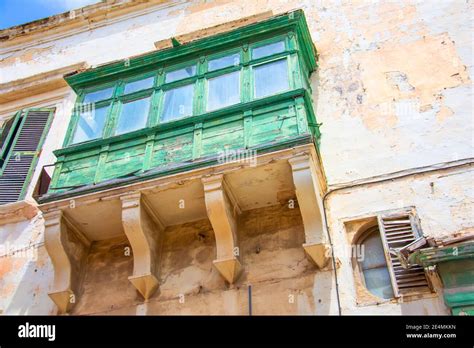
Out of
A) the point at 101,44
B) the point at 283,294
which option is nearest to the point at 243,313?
the point at 283,294

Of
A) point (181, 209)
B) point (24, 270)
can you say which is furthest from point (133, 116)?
point (24, 270)

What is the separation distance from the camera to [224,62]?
8.29m

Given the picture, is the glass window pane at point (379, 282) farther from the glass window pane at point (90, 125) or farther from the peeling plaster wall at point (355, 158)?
the glass window pane at point (90, 125)

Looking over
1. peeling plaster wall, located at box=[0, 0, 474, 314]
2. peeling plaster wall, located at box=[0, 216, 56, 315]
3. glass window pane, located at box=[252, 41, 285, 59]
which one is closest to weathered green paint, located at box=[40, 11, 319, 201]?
glass window pane, located at box=[252, 41, 285, 59]

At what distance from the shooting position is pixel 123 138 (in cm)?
771

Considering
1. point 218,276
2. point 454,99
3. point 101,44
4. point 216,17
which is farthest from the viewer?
point 101,44

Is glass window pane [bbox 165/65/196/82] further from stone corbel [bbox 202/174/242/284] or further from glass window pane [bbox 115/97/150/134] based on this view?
stone corbel [bbox 202/174/242/284]

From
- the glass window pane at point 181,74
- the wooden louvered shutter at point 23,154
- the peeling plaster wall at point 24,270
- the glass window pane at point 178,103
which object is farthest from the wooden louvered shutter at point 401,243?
the wooden louvered shutter at point 23,154

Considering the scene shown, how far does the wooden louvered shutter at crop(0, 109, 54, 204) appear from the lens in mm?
9328

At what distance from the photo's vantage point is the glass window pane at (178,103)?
7.82m

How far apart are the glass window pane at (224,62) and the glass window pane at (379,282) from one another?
390 centimetres
